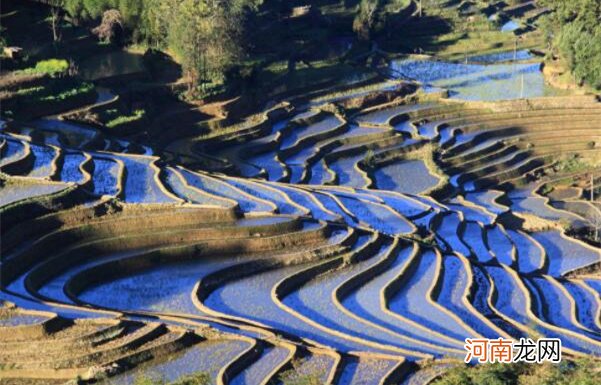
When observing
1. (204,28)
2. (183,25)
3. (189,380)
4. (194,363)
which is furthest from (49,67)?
(189,380)

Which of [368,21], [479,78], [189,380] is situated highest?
[368,21]

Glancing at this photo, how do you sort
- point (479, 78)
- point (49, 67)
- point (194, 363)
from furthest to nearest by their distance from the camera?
point (479, 78) → point (49, 67) → point (194, 363)

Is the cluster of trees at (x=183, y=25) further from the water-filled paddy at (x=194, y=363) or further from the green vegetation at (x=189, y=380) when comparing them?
the green vegetation at (x=189, y=380)

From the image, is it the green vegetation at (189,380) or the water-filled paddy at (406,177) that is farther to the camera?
the water-filled paddy at (406,177)

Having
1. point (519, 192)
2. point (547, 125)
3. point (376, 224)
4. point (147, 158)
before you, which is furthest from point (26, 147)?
point (547, 125)

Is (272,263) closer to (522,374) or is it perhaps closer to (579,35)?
(522,374)

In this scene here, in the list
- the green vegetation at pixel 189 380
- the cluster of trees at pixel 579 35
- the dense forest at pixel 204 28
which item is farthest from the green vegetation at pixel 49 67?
the cluster of trees at pixel 579 35
